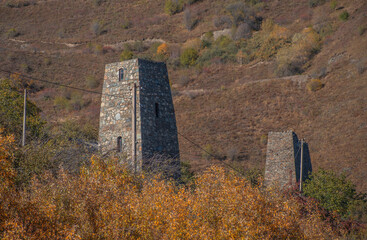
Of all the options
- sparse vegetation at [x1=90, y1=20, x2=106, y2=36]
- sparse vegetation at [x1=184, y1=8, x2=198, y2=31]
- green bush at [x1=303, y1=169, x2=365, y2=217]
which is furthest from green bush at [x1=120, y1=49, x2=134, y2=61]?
green bush at [x1=303, y1=169, x2=365, y2=217]

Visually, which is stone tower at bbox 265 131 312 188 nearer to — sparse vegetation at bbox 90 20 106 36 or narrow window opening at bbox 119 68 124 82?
narrow window opening at bbox 119 68 124 82

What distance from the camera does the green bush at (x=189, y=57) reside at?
227 feet

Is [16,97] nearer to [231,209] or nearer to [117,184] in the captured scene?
[117,184]

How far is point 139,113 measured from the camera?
1617cm

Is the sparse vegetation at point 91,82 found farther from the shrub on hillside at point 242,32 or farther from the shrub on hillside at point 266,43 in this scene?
the shrub on hillside at point 242,32

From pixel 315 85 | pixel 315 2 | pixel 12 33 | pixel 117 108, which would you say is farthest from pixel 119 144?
pixel 315 2

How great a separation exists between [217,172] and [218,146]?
1360 inches

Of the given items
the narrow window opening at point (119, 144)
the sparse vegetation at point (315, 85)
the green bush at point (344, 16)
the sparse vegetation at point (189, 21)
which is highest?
the sparse vegetation at point (189, 21)

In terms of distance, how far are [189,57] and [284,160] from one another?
44671mm

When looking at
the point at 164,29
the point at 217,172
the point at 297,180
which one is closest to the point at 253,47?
the point at 164,29

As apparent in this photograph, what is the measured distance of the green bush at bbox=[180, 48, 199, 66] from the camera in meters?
69.1

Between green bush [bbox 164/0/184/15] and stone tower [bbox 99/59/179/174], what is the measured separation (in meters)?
69.9

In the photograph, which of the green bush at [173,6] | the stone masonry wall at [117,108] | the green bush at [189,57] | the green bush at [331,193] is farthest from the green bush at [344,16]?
the stone masonry wall at [117,108]

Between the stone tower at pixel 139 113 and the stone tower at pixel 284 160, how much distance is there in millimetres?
11043
